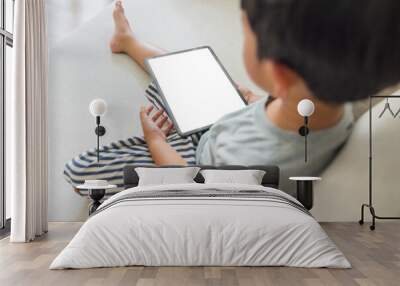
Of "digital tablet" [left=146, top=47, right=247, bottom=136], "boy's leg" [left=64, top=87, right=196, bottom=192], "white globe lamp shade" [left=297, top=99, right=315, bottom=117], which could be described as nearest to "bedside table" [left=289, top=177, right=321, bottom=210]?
"white globe lamp shade" [left=297, top=99, right=315, bottom=117]

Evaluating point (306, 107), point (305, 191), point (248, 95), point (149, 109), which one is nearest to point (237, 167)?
point (305, 191)

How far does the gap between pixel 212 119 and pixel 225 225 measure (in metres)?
2.99

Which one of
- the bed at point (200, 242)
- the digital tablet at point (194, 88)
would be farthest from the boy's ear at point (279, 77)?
the bed at point (200, 242)

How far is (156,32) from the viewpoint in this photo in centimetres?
777

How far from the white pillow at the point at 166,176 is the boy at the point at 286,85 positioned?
1.70 feet

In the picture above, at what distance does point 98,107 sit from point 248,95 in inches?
72.5

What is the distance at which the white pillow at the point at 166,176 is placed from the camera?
6.95 metres

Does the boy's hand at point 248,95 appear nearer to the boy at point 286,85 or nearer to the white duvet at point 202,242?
the boy at point 286,85

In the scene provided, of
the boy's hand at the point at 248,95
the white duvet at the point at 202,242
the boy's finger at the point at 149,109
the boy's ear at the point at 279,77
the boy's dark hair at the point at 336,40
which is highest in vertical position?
the boy's dark hair at the point at 336,40

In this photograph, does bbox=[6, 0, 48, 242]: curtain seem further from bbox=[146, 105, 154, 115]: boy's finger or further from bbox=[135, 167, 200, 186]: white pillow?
bbox=[146, 105, 154, 115]: boy's finger

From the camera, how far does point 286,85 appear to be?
294 inches

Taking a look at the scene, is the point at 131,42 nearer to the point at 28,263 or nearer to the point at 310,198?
the point at 310,198

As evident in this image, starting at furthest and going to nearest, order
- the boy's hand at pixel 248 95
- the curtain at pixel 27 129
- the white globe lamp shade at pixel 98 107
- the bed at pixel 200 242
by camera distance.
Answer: the boy's hand at pixel 248 95 < the white globe lamp shade at pixel 98 107 < the curtain at pixel 27 129 < the bed at pixel 200 242

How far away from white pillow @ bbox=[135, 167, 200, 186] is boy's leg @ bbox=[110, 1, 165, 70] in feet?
4.74
